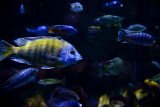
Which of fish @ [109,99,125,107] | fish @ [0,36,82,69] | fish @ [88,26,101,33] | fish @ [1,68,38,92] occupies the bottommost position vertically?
fish @ [109,99,125,107]

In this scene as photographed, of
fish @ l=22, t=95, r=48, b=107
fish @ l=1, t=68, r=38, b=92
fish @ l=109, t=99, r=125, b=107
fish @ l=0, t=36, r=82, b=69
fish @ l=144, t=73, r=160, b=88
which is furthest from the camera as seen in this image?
fish @ l=109, t=99, r=125, b=107

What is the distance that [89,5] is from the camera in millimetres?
6762

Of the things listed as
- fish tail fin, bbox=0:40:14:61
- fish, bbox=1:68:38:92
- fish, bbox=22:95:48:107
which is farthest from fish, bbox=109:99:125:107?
fish tail fin, bbox=0:40:14:61

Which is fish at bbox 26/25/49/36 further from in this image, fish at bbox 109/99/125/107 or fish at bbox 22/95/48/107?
fish at bbox 109/99/125/107

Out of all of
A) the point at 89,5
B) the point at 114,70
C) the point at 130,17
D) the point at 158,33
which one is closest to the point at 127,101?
the point at 114,70

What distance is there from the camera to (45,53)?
5.52ft

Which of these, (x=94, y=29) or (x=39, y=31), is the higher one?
(x=39, y=31)

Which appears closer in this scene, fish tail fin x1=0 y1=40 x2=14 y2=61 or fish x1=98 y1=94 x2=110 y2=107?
fish tail fin x1=0 y1=40 x2=14 y2=61

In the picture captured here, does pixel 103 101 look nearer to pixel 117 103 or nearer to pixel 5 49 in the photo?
pixel 117 103

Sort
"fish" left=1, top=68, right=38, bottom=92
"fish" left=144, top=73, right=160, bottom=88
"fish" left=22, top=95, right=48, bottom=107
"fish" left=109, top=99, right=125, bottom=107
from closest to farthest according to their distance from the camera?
"fish" left=1, top=68, right=38, bottom=92
"fish" left=22, top=95, right=48, bottom=107
"fish" left=144, top=73, right=160, bottom=88
"fish" left=109, top=99, right=125, bottom=107

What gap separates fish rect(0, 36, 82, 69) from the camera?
1.67m

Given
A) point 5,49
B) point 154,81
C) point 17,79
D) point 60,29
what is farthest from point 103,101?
point 5,49

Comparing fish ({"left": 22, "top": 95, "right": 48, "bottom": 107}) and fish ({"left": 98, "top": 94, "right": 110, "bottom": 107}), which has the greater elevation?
fish ({"left": 22, "top": 95, "right": 48, "bottom": 107})

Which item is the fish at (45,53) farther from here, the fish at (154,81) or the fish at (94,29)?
the fish at (94,29)
